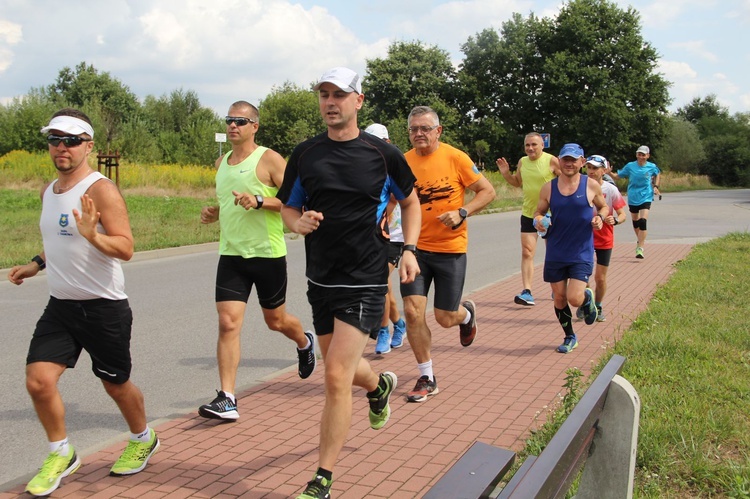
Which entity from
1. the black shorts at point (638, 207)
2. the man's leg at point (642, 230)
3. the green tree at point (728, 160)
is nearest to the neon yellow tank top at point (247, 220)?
the man's leg at point (642, 230)

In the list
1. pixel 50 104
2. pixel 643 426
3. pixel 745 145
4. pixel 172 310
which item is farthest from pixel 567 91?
pixel 643 426

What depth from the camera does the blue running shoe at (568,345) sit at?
7820 mm

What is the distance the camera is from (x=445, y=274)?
6621mm

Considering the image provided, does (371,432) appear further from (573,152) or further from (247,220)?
(573,152)

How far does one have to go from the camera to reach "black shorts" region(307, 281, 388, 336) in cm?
446

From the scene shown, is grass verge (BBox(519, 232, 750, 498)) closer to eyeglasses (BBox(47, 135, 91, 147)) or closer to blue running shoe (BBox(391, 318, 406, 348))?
blue running shoe (BBox(391, 318, 406, 348))

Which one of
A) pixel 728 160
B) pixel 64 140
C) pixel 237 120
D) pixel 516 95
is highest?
pixel 516 95

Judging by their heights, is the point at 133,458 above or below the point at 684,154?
above

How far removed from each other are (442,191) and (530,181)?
4040mm

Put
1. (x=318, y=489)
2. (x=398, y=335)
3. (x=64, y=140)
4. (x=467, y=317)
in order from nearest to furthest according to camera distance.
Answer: (x=318, y=489) < (x=64, y=140) < (x=467, y=317) < (x=398, y=335)

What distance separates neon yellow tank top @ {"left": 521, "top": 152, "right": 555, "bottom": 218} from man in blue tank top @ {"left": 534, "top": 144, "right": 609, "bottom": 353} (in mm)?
2181

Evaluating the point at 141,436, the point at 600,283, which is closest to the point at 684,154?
the point at 600,283

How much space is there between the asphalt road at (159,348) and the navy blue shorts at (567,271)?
99.4 inches

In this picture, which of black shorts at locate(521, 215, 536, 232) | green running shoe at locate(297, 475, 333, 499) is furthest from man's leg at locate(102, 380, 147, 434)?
black shorts at locate(521, 215, 536, 232)
